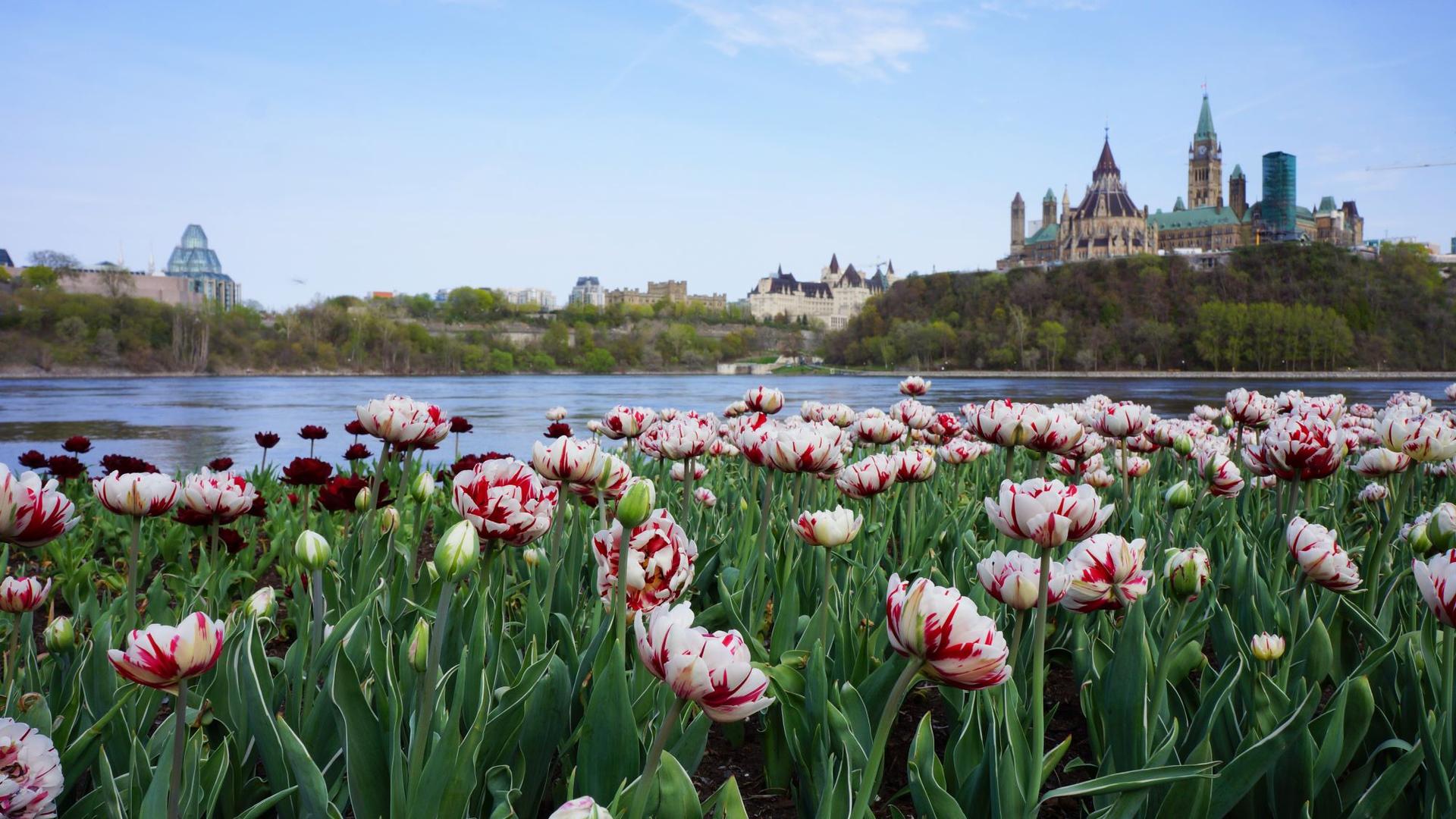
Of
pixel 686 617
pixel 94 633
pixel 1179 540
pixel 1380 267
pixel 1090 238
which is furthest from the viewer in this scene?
pixel 1090 238

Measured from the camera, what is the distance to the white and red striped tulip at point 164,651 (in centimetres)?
96

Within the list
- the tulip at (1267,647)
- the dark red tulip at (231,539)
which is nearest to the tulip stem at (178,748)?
the tulip at (1267,647)

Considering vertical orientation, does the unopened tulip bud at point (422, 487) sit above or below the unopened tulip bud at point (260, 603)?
above

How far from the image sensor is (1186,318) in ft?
226

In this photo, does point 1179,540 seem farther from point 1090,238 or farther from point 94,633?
point 1090,238

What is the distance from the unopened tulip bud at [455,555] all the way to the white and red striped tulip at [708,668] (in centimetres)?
28

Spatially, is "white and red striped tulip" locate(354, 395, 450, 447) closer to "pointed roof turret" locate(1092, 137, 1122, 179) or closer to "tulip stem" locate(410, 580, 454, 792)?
"tulip stem" locate(410, 580, 454, 792)

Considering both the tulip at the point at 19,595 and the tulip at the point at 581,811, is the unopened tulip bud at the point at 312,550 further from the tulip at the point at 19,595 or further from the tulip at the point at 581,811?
the tulip at the point at 581,811

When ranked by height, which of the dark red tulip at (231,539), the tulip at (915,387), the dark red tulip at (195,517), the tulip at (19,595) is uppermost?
the tulip at (915,387)

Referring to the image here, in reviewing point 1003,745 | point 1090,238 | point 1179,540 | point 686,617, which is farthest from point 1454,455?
point 1090,238

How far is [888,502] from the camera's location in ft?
10.5

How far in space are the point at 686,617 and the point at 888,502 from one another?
2.42 meters

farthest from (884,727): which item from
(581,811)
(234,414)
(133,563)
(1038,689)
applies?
(234,414)

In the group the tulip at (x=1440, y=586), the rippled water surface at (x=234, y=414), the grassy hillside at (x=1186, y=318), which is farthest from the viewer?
the grassy hillside at (x=1186, y=318)
